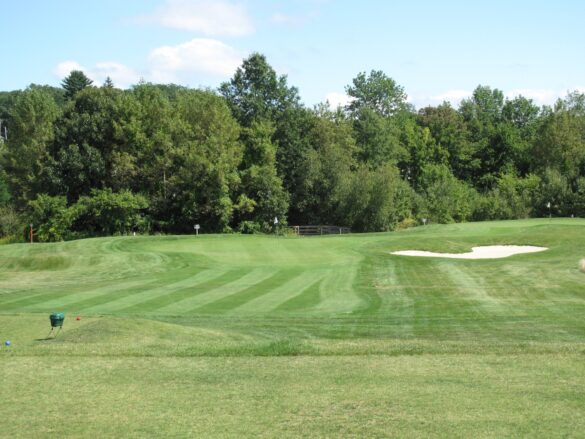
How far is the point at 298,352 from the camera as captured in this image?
416 inches

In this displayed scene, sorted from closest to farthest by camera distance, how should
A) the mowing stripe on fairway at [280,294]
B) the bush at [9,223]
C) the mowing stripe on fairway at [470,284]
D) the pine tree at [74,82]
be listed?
the mowing stripe on fairway at [280,294] < the mowing stripe on fairway at [470,284] < the bush at [9,223] < the pine tree at [74,82]

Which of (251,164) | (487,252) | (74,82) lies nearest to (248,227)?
(251,164)

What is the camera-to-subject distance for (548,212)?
68938mm

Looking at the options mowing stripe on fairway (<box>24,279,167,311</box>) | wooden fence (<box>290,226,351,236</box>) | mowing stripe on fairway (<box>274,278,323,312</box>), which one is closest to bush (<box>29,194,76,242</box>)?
wooden fence (<box>290,226,351,236</box>)

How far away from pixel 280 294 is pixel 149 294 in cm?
471

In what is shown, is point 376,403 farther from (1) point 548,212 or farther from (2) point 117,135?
(1) point 548,212

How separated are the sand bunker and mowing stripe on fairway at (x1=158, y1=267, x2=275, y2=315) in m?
10.4

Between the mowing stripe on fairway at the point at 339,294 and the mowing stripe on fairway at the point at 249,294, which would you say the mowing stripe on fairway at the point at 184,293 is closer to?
the mowing stripe on fairway at the point at 249,294

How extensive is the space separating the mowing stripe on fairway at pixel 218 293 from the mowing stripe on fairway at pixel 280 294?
132cm

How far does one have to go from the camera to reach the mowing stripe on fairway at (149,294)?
18.5 meters

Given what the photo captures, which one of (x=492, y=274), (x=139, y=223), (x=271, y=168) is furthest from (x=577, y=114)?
(x=492, y=274)

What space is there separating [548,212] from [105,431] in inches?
2755

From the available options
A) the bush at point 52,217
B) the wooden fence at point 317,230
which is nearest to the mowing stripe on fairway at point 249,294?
the bush at point 52,217

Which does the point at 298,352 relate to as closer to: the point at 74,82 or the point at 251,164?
the point at 251,164
